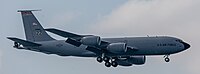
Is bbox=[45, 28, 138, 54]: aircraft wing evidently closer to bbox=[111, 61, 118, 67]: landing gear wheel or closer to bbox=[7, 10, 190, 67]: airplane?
bbox=[7, 10, 190, 67]: airplane

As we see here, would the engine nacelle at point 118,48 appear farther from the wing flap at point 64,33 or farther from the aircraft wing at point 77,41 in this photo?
the wing flap at point 64,33

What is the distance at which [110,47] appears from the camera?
297 ft

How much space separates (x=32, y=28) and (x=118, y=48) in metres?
18.3

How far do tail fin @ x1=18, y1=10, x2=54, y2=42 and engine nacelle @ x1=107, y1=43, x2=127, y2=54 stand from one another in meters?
13.1

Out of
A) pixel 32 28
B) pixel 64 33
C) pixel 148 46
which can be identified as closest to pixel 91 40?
pixel 64 33

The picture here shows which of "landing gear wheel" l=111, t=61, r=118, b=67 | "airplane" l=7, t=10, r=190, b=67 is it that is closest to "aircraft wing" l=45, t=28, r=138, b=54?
"airplane" l=7, t=10, r=190, b=67

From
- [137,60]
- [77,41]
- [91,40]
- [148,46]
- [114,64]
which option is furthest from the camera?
[137,60]

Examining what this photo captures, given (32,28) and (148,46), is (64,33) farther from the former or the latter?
(32,28)

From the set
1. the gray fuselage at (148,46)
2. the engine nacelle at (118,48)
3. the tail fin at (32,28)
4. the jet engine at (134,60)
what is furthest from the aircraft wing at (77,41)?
the tail fin at (32,28)

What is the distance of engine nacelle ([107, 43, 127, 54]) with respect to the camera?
293 feet

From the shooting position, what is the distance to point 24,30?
4090 inches

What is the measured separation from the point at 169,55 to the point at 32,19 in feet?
79.0

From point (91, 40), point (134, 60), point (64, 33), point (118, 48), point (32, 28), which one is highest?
point (32, 28)

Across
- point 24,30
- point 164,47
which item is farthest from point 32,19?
point 164,47
